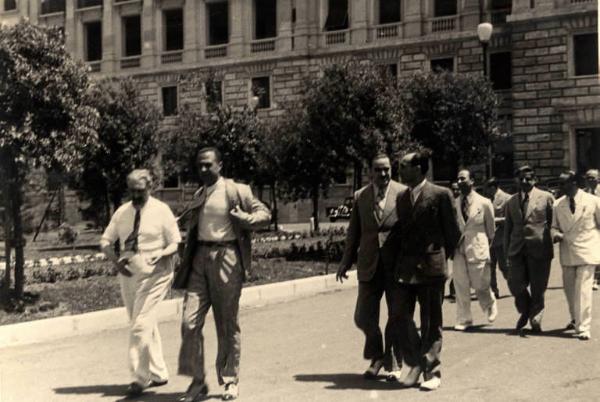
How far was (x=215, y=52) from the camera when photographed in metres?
42.3

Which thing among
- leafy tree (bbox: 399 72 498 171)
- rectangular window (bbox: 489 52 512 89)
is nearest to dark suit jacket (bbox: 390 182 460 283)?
leafy tree (bbox: 399 72 498 171)

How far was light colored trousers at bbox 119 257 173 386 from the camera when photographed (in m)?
6.83

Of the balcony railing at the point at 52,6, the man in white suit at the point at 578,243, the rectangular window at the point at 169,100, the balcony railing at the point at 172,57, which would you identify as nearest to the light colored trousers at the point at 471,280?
the man in white suit at the point at 578,243

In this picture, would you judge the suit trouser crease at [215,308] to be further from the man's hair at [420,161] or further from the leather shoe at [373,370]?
the man's hair at [420,161]

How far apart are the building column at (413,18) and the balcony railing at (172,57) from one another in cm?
1271

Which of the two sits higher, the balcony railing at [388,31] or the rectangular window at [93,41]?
the rectangular window at [93,41]

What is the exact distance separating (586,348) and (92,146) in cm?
785

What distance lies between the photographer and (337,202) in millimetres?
37781

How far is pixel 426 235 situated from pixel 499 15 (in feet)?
98.9

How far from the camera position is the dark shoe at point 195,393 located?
254 inches

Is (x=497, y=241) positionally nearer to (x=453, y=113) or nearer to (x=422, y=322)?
(x=422, y=322)

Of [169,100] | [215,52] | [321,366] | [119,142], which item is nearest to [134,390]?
[321,366]

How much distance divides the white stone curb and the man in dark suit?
2.67 metres

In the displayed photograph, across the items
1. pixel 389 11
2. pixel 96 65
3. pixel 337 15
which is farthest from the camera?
pixel 96 65
